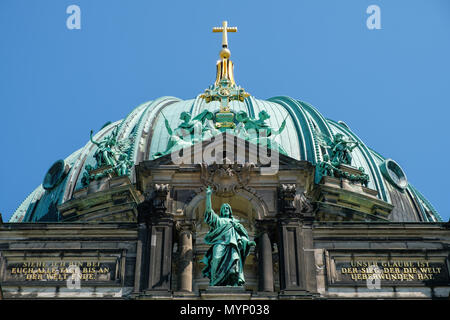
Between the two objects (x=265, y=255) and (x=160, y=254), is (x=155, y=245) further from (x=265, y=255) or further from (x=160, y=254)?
(x=265, y=255)

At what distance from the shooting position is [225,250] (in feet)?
98.6

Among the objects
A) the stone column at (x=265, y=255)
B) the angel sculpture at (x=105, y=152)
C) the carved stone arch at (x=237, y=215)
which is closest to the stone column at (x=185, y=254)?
the carved stone arch at (x=237, y=215)

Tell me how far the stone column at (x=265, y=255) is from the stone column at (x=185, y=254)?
6.94ft

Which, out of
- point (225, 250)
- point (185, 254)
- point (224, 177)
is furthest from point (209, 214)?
point (224, 177)

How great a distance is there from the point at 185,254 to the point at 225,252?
1555 millimetres

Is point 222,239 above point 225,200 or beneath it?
beneath

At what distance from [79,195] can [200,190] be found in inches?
554

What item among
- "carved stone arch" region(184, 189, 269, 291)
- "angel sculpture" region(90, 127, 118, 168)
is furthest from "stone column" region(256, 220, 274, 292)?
"angel sculpture" region(90, 127, 118, 168)

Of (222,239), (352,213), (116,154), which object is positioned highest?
(116,154)

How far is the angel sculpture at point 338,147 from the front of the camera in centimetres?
4650

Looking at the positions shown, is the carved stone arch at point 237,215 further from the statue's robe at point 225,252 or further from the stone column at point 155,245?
the statue's robe at point 225,252
